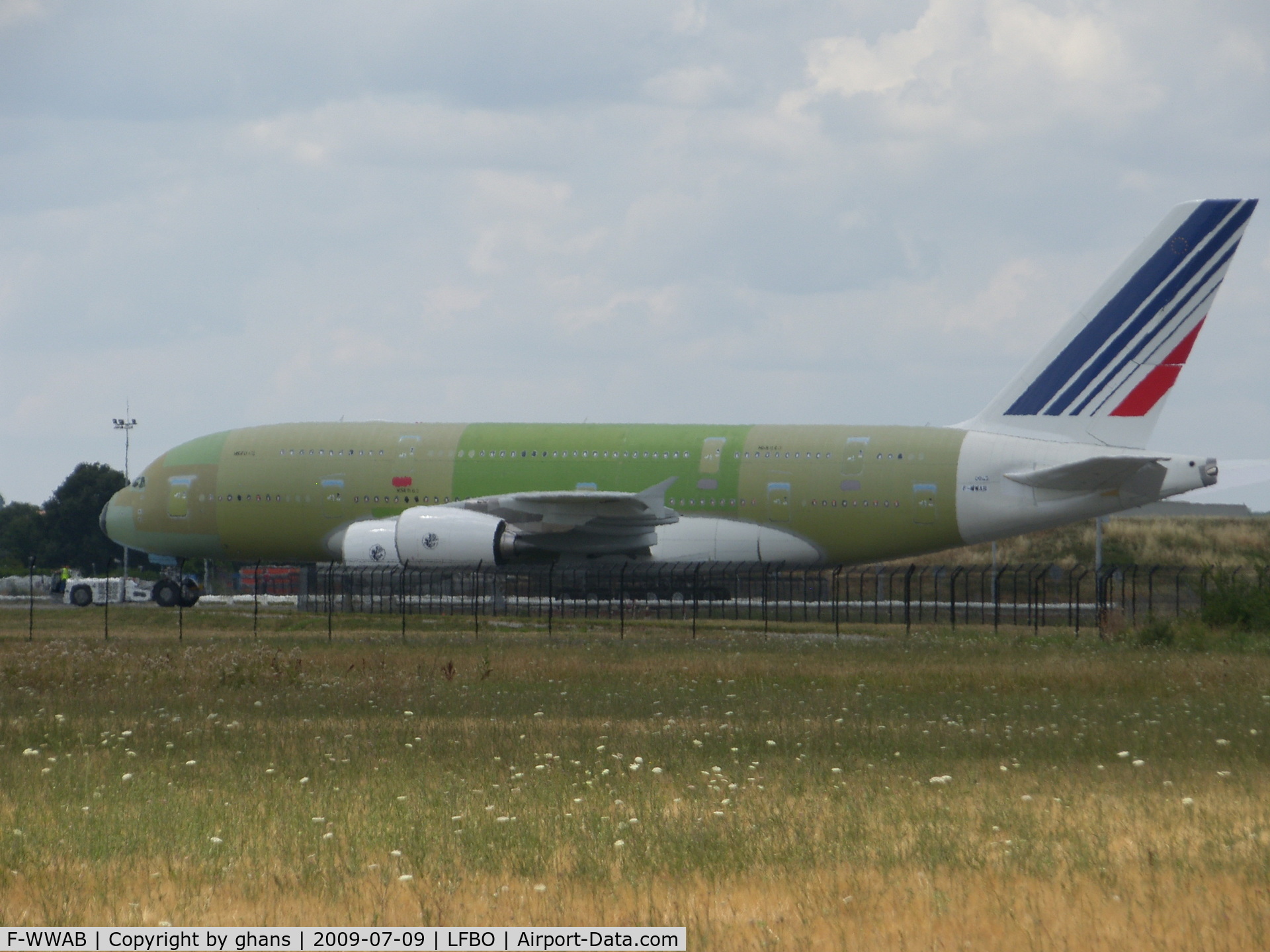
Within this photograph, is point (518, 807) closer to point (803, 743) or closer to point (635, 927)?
point (635, 927)

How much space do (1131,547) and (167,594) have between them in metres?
51.8

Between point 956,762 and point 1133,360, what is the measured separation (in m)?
29.1

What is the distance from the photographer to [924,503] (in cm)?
4050

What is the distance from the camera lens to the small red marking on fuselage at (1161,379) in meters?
39.5

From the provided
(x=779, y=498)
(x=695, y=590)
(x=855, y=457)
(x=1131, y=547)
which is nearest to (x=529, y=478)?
(x=779, y=498)

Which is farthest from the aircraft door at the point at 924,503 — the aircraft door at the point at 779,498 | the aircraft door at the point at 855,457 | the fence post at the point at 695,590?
the fence post at the point at 695,590

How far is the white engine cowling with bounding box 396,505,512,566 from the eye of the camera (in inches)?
1607

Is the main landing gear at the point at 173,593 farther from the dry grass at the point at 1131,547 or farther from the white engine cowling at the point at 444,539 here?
the dry grass at the point at 1131,547

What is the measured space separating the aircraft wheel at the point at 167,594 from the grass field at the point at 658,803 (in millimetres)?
23674

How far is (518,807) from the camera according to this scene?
10.6 m

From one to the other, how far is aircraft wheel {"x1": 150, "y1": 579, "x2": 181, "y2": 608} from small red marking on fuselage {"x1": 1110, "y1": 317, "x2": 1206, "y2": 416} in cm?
2908

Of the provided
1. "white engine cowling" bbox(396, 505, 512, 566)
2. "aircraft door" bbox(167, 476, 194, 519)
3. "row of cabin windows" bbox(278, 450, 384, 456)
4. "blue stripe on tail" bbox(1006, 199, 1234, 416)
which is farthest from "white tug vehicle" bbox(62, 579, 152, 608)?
"blue stripe on tail" bbox(1006, 199, 1234, 416)

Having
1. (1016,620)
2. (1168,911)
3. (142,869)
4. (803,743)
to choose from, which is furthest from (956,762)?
(1016,620)

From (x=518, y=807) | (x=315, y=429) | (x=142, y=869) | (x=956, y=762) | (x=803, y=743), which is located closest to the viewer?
(x=142, y=869)
